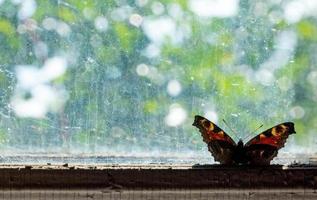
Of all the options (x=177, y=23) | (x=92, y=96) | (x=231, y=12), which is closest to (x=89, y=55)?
(x=92, y=96)

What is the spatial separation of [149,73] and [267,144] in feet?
0.86

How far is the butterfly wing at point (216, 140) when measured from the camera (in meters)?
1.14

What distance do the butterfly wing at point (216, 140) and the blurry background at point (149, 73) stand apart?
8cm

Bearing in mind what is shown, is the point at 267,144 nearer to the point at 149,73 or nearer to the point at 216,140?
the point at 216,140

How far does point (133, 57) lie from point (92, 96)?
0.11 m

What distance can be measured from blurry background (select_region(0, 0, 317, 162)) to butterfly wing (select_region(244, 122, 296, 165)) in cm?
10

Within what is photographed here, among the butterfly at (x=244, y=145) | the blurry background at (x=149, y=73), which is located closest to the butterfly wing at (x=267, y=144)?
the butterfly at (x=244, y=145)

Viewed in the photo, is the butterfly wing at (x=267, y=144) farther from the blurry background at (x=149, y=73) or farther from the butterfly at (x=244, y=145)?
the blurry background at (x=149, y=73)

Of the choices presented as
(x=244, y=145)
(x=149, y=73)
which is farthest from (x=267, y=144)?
(x=149, y=73)

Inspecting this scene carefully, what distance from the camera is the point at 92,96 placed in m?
1.25

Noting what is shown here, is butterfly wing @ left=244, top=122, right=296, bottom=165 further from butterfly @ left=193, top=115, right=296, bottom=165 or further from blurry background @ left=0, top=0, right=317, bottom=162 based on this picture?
blurry background @ left=0, top=0, right=317, bottom=162

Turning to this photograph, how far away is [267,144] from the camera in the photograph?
1.15 m

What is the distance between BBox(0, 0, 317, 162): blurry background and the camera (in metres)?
1.24

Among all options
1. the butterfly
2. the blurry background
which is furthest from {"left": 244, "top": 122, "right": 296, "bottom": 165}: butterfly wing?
the blurry background
